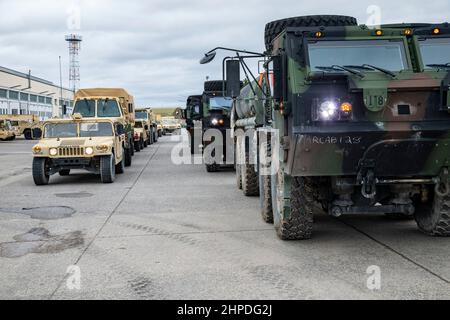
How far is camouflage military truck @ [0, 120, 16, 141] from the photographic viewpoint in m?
43.6

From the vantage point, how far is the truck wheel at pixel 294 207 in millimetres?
6621

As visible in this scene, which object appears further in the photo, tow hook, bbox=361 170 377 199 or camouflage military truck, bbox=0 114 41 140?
camouflage military truck, bbox=0 114 41 140

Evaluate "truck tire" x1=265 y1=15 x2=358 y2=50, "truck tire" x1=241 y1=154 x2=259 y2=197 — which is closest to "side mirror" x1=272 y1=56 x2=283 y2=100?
"truck tire" x1=265 y1=15 x2=358 y2=50

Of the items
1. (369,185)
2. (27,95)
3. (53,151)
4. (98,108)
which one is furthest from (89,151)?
(27,95)

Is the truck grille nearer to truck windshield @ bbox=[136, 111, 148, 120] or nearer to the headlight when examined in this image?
the headlight

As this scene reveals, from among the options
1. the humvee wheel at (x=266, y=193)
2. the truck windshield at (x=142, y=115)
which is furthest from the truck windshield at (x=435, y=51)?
the truck windshield at (x=142, y=115)

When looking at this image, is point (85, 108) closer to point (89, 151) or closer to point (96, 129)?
point (96, 129)

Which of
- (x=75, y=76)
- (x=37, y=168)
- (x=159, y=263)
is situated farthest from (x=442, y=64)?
(x=75, y=76)

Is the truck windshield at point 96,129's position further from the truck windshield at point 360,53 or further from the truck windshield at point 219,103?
the truck windshield at point 360,53

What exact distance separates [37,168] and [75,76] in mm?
75951

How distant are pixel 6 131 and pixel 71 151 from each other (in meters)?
32.9

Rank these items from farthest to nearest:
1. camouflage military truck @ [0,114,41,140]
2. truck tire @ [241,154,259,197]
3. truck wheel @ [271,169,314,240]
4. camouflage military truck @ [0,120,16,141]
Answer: camouflage military truck @ [0,114,41,140], camouflage military truck @ [0,120,16,141], truck tire @ [241,154,259,197], truck wheel @ [271,169,314,240]

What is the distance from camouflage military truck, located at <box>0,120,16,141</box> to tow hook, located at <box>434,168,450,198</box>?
4167 cm

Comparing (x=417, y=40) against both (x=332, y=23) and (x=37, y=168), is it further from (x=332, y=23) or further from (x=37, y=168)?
(x=37, y=168)
